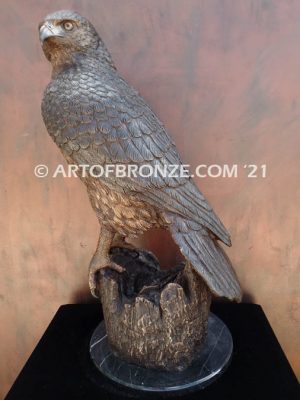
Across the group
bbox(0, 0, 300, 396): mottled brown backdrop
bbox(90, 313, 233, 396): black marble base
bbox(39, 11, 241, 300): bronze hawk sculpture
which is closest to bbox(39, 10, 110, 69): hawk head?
bbox(39, 11, 241, 300): bronze hawk sculpture

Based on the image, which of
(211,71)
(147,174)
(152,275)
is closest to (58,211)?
(152,275)

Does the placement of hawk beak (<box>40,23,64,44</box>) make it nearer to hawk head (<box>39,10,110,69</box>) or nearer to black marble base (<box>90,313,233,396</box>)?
hawk head (<box>39,10,110,69</box>)

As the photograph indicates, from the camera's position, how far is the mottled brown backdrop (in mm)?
1085

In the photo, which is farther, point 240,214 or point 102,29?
Answer: point 240,214

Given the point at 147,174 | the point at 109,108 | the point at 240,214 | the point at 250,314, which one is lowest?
the point at 250,314

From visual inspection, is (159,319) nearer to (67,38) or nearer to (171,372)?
(171,372)

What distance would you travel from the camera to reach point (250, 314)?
1.19 meters

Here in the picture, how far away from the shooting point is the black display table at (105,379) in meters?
0.85

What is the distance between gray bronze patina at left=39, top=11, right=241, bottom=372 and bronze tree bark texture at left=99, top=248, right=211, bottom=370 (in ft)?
0.32

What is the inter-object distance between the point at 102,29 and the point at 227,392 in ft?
3.62

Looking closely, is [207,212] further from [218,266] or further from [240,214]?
[240,214]
